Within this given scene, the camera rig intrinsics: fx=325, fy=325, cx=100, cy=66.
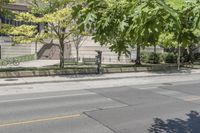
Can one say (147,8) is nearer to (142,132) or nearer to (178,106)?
(142,132)

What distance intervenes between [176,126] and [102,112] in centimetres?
298

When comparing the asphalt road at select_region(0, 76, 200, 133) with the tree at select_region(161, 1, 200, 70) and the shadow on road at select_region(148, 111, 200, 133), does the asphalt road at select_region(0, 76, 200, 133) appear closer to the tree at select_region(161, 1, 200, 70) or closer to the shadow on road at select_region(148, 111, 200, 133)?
the shadow on road at select_region(148, 111, 200, 133)

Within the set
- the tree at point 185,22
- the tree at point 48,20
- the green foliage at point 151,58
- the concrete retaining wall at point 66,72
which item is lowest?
the concrete retaining wall at point 66,72

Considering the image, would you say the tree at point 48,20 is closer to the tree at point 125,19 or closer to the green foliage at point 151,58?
the tree at point 125,19

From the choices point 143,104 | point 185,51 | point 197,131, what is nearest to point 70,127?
point 197,131

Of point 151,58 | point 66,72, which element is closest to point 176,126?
point 66,72

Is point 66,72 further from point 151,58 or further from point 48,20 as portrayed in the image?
point 151,58

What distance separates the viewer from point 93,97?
15.8m

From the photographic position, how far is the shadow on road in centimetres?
984

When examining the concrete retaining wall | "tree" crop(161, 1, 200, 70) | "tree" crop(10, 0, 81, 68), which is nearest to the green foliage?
the concrete retaining wall

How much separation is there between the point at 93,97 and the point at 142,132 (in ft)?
20.8

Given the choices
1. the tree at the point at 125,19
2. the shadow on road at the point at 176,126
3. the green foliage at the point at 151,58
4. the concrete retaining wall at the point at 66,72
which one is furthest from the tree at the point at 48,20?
the green foliage at the point at 151,58

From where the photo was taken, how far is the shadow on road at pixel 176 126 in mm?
9836

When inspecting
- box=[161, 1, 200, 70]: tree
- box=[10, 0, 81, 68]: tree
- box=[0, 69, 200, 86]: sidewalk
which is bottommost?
box=[0, 69, 200, 86]: sidewalk
